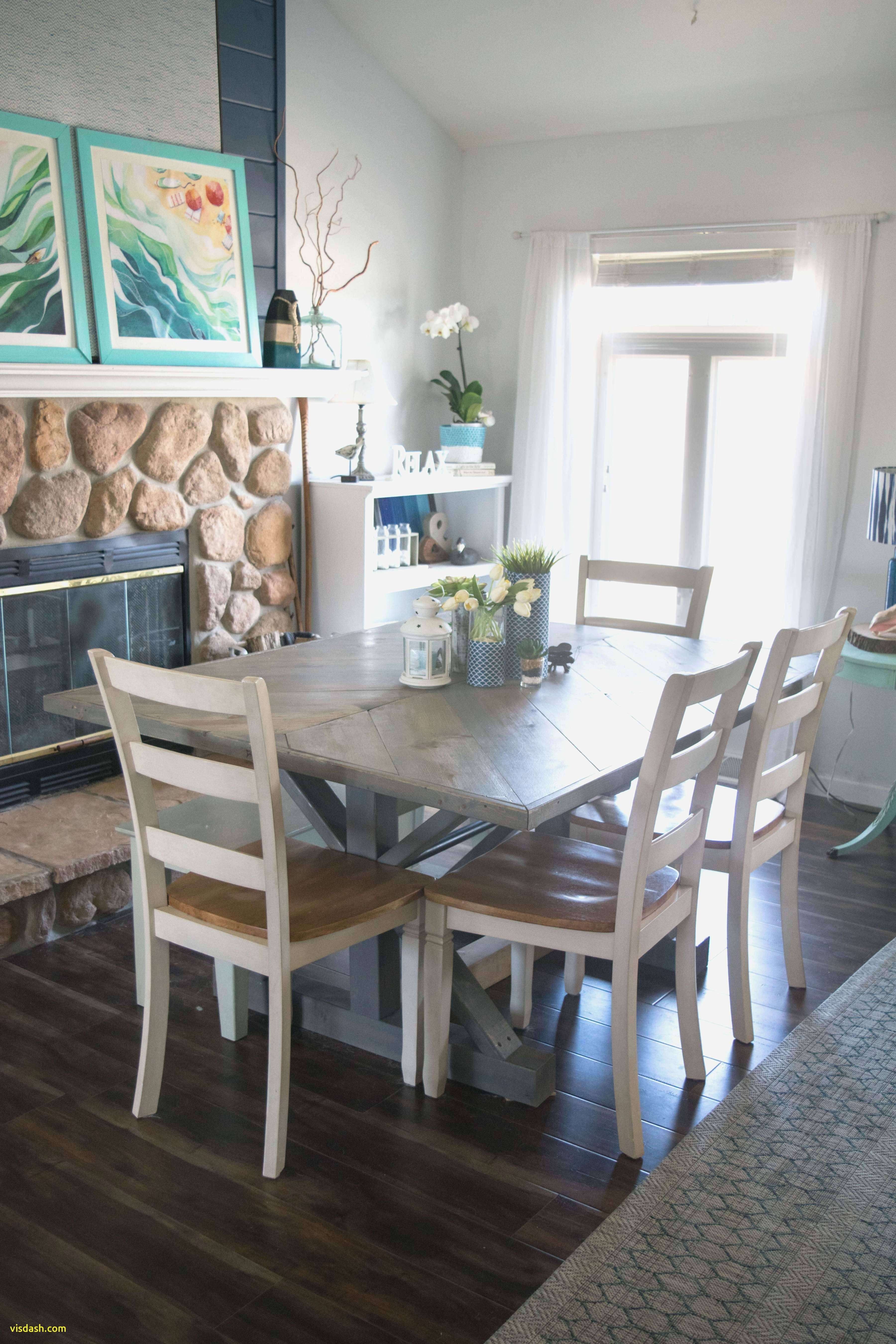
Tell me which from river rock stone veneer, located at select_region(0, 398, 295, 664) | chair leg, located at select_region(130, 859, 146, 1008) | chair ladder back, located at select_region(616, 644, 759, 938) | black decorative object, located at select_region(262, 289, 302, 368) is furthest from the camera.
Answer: black decorative object, located at select_region(262, 289, 302, 368)

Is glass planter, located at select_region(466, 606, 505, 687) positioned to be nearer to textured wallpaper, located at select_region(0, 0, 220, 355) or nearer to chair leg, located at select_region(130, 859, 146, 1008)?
chair leg, located at select_region(130, 859, 146, 1008)

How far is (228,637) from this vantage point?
13.3 feet

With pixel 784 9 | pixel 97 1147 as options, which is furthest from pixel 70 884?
pixel 784 9

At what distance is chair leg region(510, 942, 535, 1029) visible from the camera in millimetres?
2521

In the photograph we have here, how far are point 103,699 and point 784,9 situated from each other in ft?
9.95

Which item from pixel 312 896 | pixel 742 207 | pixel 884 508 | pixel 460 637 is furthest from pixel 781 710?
pixel 742 207

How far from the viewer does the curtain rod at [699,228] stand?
13.0 ft

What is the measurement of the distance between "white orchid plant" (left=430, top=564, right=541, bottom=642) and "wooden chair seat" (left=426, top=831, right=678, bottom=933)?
1.56 ft

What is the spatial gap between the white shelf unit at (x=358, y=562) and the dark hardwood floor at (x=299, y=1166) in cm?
173

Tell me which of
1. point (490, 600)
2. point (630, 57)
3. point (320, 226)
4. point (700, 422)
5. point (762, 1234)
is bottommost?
point (762, 1234)

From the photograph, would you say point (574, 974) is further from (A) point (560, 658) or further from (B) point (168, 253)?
(B) point (168, 253)

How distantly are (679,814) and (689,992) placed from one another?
0.48 meters

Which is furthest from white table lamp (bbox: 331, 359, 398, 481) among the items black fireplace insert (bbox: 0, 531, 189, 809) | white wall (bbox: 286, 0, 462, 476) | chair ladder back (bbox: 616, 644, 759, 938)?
chair ladder back (bbox: 616, 644, 759, 938)

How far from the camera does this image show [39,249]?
3.19 metres
